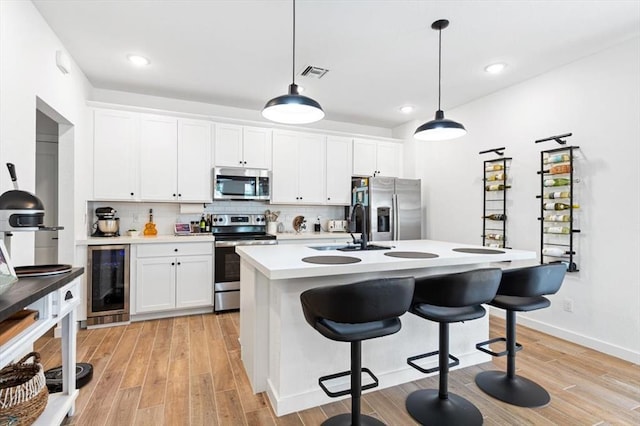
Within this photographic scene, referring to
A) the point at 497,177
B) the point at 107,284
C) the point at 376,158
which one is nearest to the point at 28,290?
the point at 107,284

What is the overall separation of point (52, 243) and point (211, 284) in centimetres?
223

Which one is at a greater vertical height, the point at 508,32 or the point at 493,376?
the point at 508,32

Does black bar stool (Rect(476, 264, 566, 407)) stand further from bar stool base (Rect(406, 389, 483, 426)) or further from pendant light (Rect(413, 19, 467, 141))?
pendant light (Rect(413, 19, 467, 141))

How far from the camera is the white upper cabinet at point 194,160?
402 cm

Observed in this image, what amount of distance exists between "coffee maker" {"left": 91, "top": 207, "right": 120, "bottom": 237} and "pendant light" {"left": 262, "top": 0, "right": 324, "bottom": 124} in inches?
100

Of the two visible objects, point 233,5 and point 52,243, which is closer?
point 233,5

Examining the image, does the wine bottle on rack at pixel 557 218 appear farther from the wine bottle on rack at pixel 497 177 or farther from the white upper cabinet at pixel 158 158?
the white upper cabinet at pixel 158 158

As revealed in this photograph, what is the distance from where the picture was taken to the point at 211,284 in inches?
153

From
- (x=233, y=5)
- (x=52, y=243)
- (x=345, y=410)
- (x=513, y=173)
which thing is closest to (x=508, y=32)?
(x=513, y=173)

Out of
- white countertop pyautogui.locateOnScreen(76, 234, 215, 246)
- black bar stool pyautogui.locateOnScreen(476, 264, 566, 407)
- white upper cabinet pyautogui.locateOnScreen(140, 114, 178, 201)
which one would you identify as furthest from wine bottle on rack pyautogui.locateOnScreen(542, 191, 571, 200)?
white upper cabinet pyautogui.locateOnScreen(140, 114, 178, 201)

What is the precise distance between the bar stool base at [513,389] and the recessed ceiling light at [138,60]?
13.1ft

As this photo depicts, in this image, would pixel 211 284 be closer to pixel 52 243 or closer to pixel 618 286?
pixel 52 243

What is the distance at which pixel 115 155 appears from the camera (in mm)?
3736

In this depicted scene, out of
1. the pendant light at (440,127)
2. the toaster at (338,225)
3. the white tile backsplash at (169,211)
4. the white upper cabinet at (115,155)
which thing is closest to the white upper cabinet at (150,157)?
the white upper cabinet at (115,155)
